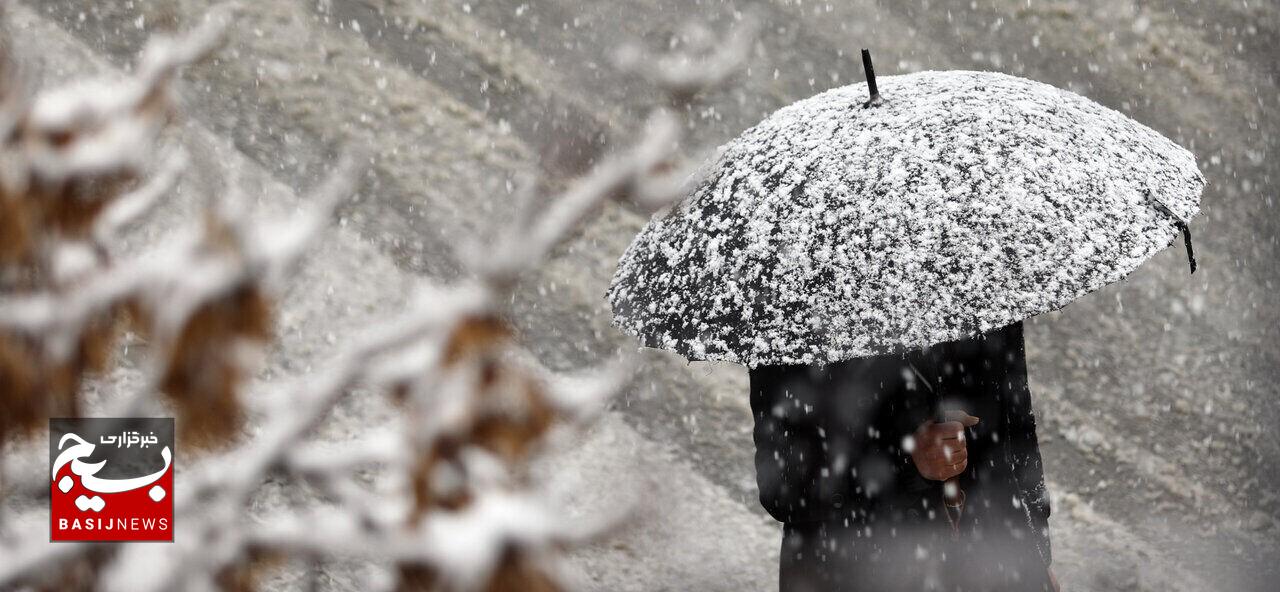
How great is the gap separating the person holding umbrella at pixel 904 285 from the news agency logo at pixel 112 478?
225 cm

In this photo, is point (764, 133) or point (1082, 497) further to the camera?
point (1082, 497)

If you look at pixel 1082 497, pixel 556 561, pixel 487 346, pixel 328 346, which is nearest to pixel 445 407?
pixel 487 346

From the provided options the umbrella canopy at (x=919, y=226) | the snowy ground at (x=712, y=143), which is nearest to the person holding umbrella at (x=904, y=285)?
the umbrella canopy at (x=919, y=226)

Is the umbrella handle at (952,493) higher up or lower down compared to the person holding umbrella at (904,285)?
lower down

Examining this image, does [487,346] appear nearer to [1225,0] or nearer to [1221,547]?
[1221,547]

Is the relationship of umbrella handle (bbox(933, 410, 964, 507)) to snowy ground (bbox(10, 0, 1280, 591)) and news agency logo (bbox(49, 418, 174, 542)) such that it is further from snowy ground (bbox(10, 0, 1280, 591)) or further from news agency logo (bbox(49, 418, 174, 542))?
news agency logo (bbox(49, 418, 174, 542))

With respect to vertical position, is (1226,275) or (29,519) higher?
(1226,275)

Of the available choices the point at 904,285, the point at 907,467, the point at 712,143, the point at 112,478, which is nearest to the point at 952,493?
the point at 907,467

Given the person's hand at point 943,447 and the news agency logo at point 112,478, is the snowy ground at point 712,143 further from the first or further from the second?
the person's hand at point 943,447

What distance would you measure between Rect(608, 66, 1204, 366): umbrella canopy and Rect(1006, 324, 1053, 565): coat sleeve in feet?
1.18

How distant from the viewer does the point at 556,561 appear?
2910mm

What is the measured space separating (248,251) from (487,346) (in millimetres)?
875

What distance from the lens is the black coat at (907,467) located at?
1408mm

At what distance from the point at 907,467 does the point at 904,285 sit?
1.37ft
